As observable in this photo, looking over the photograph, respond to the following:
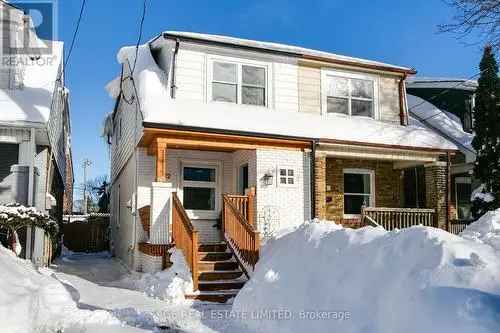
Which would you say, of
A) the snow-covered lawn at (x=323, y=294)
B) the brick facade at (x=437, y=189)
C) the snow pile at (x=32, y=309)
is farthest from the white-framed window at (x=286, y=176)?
Result: the snow pile at (x=32, y=309)

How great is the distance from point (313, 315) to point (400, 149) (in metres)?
8.44

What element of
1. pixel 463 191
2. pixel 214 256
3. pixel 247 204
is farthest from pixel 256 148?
pixel 463 191

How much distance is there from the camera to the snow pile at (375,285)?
14.6 feet

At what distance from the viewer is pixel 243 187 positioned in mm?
13336

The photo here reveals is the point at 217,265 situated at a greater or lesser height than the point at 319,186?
lesser

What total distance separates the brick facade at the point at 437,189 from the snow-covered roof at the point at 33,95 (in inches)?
414

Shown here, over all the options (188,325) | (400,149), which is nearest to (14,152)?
(188,325)

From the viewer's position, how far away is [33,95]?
12.1m

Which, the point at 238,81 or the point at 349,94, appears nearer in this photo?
the point at 238,81

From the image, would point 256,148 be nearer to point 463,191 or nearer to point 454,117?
point 463,191

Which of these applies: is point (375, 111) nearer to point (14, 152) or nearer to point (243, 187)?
point (243, 187)

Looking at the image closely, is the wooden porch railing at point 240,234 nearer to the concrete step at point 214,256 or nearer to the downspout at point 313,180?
the concrete step at point 214,256

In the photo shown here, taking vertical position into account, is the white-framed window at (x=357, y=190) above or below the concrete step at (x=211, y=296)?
above

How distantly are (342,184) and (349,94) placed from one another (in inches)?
109
